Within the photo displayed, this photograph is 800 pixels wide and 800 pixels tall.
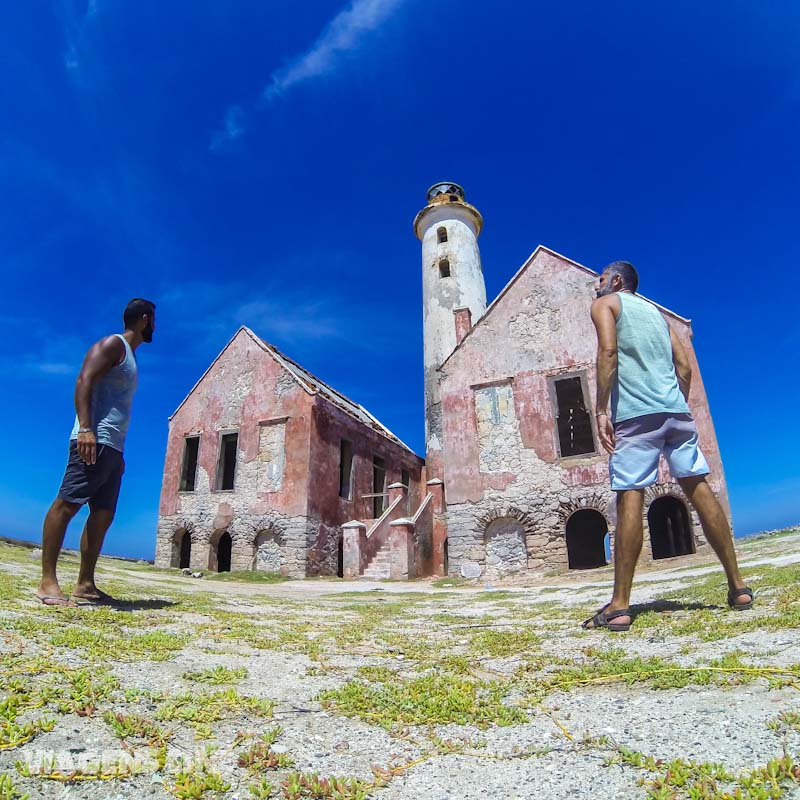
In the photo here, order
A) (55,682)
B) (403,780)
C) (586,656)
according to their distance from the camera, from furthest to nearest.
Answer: (586,656), (55,682), (403,780)

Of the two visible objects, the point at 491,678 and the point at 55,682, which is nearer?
the point at 55,682

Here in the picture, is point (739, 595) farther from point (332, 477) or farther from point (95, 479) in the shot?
point (332, 477)

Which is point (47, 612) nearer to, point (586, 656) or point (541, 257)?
point (586, 656)

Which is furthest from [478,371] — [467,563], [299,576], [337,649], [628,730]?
[628,730]

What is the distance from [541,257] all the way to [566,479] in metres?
6.61

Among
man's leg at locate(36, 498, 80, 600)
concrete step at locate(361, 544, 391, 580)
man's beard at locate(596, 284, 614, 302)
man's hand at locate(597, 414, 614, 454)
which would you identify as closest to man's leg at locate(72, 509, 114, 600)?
man's leg at locate(36, 498, 80, 600)

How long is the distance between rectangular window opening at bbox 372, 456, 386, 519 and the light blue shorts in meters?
17.7

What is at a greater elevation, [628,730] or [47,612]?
[47,612]

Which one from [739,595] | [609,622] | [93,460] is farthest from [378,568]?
[739,595]

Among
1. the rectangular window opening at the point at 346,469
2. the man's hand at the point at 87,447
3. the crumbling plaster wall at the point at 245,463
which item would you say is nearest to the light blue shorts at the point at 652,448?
the man's hand at the point at 87,447

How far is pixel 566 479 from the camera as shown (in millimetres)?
13445

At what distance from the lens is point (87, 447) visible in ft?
13.2

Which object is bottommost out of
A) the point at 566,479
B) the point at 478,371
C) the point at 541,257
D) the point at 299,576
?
the point at 299,576

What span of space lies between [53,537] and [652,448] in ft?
14.2
